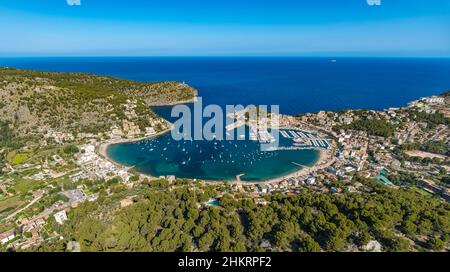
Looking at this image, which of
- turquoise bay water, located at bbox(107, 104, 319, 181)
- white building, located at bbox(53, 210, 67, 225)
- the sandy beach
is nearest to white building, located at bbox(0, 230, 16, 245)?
white building, located at bbox(53, 210, 67, 225)

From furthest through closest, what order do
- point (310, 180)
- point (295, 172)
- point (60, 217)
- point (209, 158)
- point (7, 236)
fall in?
1. point (209, 158)
2. point (295, 172)
3. point (310, 180)
4. point (60, 217)
5. point (7, 236)

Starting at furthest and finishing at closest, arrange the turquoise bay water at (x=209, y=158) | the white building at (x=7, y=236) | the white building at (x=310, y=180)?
the turquoise bay water at (x=209, y=158) < the white building at (x=310, y=180) < the white building at (x=7, y=236)

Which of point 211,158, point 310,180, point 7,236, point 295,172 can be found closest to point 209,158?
point 211,158

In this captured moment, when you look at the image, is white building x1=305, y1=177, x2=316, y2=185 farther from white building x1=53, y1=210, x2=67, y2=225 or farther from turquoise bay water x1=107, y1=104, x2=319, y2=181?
white building x1=53, y1=210, x2=67, y2=225

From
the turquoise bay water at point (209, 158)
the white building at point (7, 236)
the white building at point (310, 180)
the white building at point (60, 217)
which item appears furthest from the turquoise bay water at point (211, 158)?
the white building at point (7, 236)

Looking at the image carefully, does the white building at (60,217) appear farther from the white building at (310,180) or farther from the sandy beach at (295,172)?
the white building at (310,180)

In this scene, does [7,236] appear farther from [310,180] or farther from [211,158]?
[310,180]

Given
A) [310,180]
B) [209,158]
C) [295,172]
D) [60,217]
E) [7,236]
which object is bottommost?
[7,236]

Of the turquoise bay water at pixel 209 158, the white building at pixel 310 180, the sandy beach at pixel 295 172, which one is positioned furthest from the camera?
the turquoise bay water at pixel 209 158
